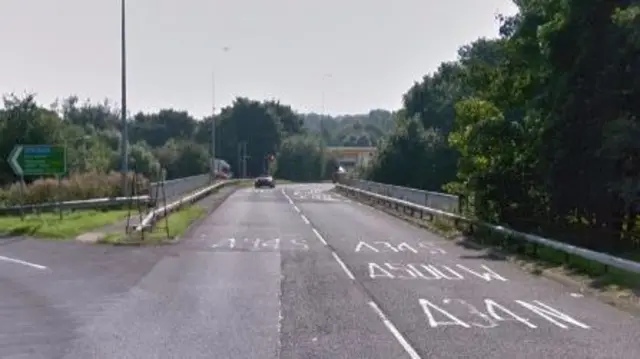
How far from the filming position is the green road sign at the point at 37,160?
36969mm

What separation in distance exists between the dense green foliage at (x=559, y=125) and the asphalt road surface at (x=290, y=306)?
3.21 meters


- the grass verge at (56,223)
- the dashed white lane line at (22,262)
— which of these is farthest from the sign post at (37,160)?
the dashed white lane line at (22,262)

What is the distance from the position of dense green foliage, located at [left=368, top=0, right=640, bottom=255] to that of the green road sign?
1407 cm

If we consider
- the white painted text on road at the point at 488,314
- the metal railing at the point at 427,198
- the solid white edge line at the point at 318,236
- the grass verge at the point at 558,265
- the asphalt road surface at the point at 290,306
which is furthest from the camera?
the metal railing at the point at 427,198

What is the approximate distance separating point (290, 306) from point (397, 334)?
10.2 feet

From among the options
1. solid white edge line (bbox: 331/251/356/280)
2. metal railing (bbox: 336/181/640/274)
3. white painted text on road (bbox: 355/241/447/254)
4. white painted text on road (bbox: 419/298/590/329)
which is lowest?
white painted text on road (bbox: 355/241/447/254)

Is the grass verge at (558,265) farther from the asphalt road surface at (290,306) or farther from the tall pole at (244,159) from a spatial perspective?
the tall pole at (244,159)

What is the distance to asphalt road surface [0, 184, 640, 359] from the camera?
11805 millimetres

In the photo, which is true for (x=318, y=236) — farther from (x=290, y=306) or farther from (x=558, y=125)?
(x=290, y=306)

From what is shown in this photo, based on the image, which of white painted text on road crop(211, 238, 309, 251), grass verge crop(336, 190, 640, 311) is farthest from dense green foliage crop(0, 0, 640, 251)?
white painted text on road crop(211, 238, 309, 251)

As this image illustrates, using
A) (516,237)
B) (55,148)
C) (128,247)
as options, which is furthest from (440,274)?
(55,148)

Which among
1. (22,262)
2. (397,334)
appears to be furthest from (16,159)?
(397,334)

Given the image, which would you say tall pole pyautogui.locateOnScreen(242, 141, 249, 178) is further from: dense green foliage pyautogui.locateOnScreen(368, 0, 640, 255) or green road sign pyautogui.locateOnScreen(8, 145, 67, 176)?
dense green foliage pyautogui.locateOnScreen(368, 0, 640, 255)

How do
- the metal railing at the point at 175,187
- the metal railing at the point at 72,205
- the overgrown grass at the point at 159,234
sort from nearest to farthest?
1. the overgrown grass at the point at 159,234
2. the metal railing at the point at 72,205
3. the metal railing at the point at 175,187
